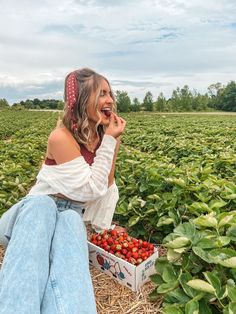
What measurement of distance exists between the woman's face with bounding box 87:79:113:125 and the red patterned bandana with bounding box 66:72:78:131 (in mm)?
113

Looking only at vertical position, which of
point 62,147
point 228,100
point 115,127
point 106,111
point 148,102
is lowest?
point 62,147

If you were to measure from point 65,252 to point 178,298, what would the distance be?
2.06 ft

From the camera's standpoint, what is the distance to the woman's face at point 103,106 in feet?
7.67

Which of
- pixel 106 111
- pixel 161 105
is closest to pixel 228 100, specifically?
pixel 161 105

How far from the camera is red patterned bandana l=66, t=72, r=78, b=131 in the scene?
2.31 metres

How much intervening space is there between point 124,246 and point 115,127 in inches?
32.8

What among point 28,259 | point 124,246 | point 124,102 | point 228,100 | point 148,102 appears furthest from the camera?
point 228,100

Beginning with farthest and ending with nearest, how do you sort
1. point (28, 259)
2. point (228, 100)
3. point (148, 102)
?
point (228, 100)
point (148, 102)
point (28, 259)

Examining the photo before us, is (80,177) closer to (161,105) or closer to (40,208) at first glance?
(40,208)

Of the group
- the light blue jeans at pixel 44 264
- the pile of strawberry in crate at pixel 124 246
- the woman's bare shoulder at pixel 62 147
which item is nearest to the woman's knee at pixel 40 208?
the light blue jeans at pixel 44 264

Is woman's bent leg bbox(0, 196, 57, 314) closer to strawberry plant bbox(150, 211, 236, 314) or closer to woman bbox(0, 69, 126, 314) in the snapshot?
woman bbox(0, 69, 126, 314)

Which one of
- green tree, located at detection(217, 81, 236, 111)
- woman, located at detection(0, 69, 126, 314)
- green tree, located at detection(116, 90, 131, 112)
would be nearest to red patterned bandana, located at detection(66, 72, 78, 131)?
woman, located at detection(0, 69, 126, 314)

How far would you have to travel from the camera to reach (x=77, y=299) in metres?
1.55

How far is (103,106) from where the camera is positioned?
7.84ft
